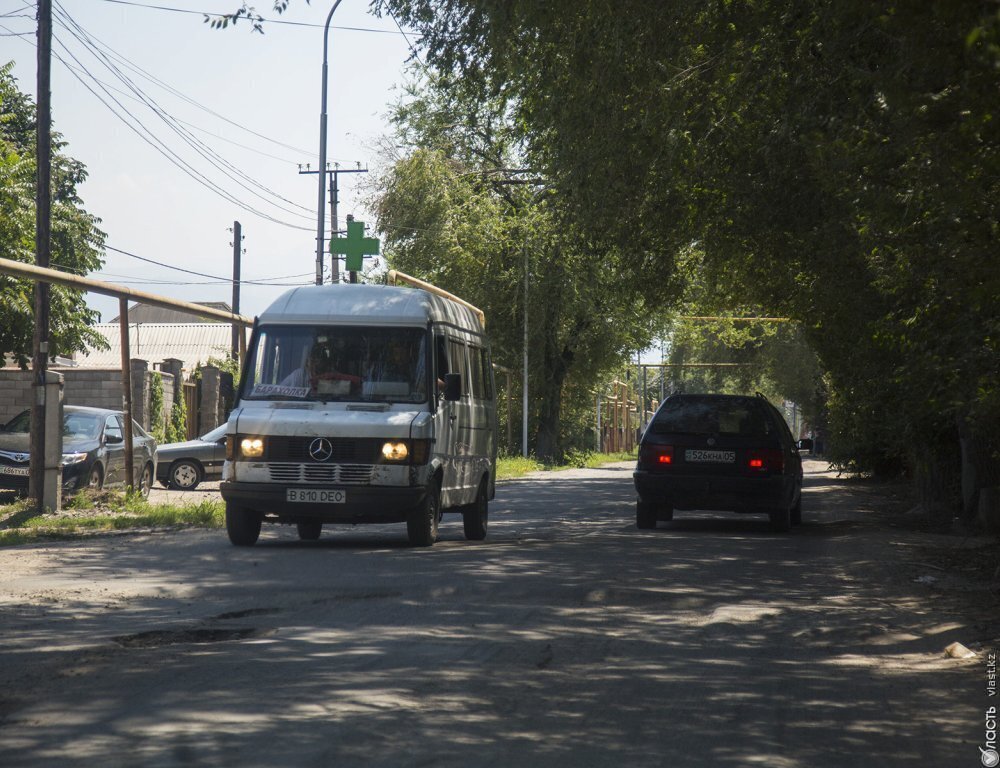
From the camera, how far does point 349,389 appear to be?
45.4ft

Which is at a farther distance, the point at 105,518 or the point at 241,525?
the point at 105,518

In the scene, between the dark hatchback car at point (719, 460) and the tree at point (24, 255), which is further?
the tree at point (24, 255)

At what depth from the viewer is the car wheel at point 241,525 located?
13.8m

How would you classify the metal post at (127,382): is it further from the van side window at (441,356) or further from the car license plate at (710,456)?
the car license plate at (710,456)

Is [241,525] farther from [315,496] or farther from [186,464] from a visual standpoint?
[186,464]

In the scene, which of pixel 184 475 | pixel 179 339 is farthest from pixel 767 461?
pixel 179 339

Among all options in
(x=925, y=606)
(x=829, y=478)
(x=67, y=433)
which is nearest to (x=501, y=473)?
(x=829, y=478)

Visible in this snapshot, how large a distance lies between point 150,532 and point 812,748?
11.7 metres

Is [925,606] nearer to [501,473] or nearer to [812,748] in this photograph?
[812,748]

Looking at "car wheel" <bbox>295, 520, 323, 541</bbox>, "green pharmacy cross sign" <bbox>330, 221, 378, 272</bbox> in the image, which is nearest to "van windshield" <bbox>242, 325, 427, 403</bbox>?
"car wheel" <bbox>295, 520, 323, 541</bbox>

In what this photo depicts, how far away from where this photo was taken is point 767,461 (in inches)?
651

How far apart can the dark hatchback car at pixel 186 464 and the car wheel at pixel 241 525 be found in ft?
43.4

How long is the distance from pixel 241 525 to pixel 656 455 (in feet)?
17.8

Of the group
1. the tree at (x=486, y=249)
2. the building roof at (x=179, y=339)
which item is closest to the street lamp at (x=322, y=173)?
the tree at (x=486, y=249)
